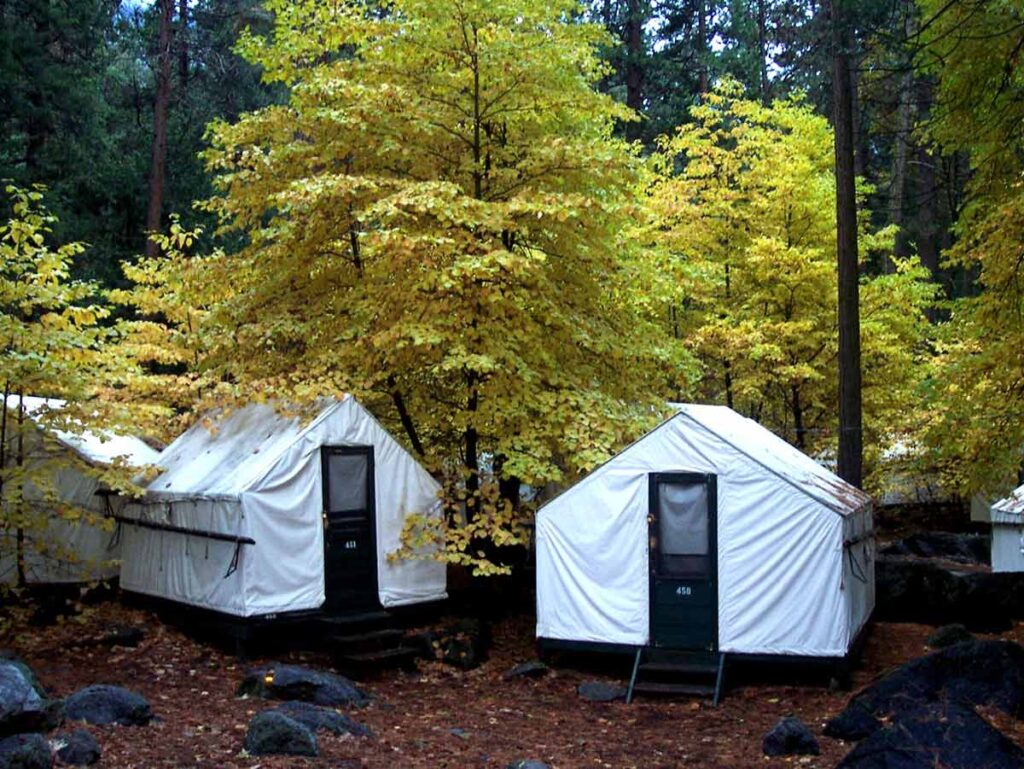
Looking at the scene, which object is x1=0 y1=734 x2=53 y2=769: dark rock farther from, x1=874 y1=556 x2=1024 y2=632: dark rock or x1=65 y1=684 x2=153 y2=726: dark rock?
x1=874 y1=556 x2=1024 y2=632: dark rock

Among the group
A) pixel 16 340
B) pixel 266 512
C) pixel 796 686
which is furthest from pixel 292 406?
pixel 796 686

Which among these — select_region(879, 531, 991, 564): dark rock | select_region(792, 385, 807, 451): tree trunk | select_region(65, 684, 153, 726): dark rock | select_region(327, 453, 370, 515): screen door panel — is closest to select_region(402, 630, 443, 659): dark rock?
select_region(327, 453, 370, 515): screen door panel

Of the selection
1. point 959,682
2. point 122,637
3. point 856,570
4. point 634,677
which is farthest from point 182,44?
point 959,682

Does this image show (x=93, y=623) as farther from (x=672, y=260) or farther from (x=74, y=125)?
(x=74, y=125)

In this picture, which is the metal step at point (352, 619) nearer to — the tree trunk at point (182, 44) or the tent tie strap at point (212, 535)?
the tent tie strap at point (212, 535)

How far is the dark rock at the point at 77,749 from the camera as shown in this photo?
6.56 meters

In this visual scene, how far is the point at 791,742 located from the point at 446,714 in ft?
10.1

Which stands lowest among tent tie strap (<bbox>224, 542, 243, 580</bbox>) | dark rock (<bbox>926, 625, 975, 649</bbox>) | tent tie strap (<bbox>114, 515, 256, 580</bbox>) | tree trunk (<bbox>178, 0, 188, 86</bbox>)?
dark rock (<bbox>926, 625, 975, 649</bbox>)

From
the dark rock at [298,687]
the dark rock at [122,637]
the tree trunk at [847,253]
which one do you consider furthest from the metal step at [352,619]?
the tree trunk at [847,253]

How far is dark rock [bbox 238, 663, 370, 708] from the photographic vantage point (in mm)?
9109

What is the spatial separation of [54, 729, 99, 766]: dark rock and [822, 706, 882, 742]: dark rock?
560 centimetres

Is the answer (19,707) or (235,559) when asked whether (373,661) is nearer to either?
(235,559)

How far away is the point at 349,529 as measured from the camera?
37.3 feet

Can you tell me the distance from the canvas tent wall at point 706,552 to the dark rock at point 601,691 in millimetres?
465
